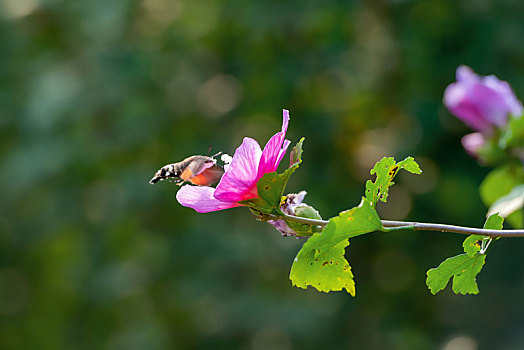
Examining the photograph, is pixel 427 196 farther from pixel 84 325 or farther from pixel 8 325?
pixel 8 325

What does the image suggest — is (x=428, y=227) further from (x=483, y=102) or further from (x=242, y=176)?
(x=483, y=102)

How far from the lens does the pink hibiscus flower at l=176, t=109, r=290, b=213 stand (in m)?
0.32

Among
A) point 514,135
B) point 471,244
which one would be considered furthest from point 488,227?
point 514,135

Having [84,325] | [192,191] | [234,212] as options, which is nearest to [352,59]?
[234,212]

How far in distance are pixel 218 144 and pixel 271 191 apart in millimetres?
1218

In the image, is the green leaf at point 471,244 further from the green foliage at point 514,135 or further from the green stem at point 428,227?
the green foliage at point 514,135

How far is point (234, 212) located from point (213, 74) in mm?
359

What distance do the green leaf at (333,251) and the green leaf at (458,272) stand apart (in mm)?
42

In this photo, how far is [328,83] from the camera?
1.66m

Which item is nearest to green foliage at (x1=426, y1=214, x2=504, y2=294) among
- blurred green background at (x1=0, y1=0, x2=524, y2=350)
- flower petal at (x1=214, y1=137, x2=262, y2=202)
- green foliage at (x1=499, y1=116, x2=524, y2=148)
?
flower petal at (x1=214, y1=137, x2=262, y2=202)

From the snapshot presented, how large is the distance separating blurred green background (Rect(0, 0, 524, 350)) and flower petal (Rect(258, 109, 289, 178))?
1.13 metres

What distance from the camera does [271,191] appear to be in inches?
13.0

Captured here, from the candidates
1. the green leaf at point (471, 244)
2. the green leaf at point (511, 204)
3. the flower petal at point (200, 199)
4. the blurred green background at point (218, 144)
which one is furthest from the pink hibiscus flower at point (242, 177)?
the blurred green background at point (218, 144)

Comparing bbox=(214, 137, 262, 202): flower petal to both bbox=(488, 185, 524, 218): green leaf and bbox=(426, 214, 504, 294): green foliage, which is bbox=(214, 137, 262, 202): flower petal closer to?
bbox=(426, 214, 504, 294): green foliage
